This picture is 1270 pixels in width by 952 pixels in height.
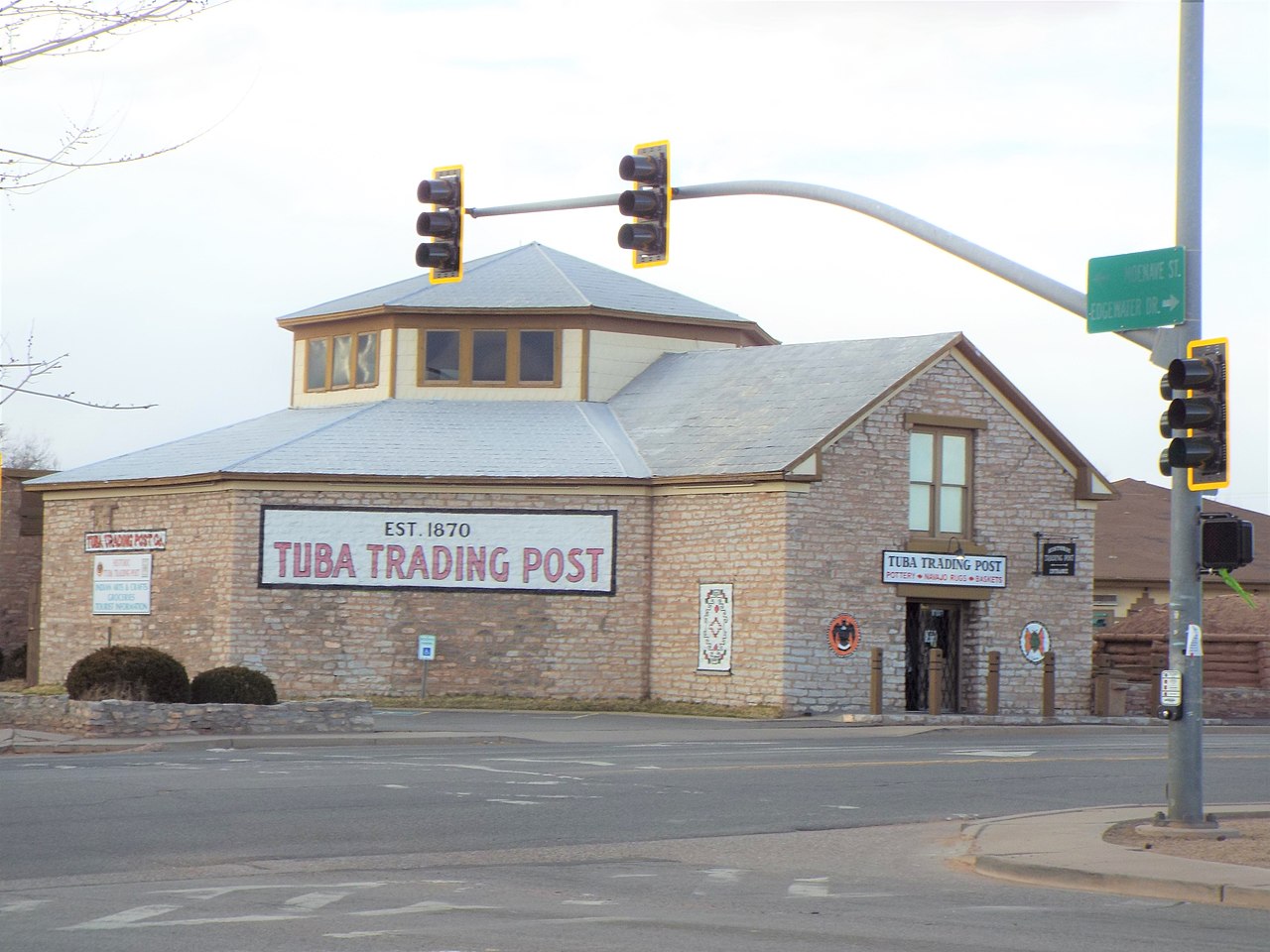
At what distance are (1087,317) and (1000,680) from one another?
21.0m

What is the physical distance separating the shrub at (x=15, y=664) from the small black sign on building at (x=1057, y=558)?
81.5 feet

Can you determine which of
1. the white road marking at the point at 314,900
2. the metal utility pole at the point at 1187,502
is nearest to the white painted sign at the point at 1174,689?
the metal utility pole at the point at 1187,502

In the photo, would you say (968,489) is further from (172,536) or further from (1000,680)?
(172,536)

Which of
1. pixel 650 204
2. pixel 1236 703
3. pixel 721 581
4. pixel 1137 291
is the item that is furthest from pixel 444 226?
pixel 1236 703

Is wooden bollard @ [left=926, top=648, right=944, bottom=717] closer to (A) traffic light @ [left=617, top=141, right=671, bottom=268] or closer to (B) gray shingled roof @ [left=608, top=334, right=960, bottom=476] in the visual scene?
(B) gray shingled roof @ [left=608, top=334, right=960, bottom=476]

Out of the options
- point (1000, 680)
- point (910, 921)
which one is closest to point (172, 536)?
point (1000, 680)

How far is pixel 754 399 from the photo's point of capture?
36094 mm

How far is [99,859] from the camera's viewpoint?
11992 mm

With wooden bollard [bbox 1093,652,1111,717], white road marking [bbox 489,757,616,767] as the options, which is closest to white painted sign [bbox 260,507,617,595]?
wooden bollard [bbox 1093,652,1111,717]

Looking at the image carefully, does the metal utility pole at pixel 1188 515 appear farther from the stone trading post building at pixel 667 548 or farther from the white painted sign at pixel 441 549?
the white painted sign at pixel 441 549

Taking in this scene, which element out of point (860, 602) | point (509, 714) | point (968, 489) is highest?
point (968, 489)

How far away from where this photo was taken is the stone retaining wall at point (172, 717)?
2362 centimetres

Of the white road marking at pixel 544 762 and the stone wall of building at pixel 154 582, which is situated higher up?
the stone wall of building at pixel 154 582

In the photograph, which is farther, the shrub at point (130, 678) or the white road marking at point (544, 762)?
the shrub at point (130, 678)
